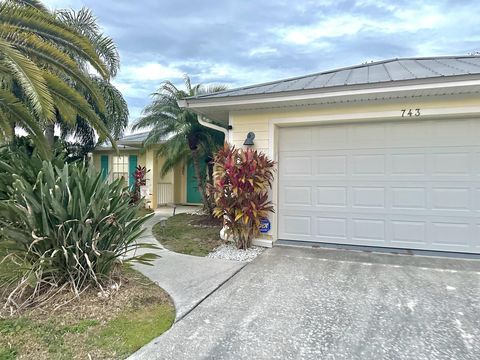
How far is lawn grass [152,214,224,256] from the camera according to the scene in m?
6.24

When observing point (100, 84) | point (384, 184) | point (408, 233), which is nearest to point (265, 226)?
point (384, 184)

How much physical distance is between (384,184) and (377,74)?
2176 mm

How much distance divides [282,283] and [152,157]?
934 centimetres

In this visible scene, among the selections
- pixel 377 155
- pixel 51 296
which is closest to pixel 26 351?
pixel 51 296

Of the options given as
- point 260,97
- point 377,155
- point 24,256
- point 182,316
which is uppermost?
point 260,97

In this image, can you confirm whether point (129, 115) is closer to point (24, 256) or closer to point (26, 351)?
point (24, 256)

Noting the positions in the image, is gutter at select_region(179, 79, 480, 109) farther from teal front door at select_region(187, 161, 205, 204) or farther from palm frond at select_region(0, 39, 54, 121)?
teal front door at select_region(187, 161, 205, 204)

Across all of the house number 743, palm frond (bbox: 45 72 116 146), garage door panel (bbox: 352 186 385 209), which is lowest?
garage door panel (bbox: 352 186 385 209)

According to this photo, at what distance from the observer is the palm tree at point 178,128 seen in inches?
376

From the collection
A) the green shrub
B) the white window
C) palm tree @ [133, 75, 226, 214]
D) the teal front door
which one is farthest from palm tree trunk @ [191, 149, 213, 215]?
the green shrub

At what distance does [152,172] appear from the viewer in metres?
12.2

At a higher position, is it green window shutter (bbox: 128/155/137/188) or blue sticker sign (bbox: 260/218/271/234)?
green window shutter (bbox: 128/155/137/188)

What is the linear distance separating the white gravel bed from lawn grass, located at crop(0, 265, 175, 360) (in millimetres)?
1977

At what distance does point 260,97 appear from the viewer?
5.87 meters
